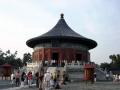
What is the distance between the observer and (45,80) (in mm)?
17844

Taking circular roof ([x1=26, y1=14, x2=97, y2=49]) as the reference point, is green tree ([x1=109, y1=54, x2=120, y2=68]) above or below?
below

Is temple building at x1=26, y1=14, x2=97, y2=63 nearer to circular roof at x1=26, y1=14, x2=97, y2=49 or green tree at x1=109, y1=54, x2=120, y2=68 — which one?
circular roof at x1=26, y1=14, x2=97, y2=49

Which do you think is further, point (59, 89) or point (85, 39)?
point (85, 39)

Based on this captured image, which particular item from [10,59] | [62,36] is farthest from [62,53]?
[10,59]

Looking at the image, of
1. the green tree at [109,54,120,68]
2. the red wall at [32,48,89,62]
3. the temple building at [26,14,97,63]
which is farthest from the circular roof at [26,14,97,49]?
the green tree at [109,54,120,68]

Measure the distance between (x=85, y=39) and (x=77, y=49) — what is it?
203cm

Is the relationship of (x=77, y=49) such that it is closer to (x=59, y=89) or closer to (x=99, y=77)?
(x=99, y=77)

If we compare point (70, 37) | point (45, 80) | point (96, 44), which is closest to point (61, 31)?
point (70, 37)

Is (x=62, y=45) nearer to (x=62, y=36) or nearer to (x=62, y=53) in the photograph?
(x=62, y=53)

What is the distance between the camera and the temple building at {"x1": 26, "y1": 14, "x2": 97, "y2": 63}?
4909 cm

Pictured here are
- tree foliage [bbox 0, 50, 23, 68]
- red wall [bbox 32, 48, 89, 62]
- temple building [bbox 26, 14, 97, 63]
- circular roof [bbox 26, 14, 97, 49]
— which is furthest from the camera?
tree foliage [bbox 0, 50, 23, 68]

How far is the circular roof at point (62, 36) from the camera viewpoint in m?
48.7

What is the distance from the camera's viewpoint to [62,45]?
4978cm

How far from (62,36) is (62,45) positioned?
1.78m
